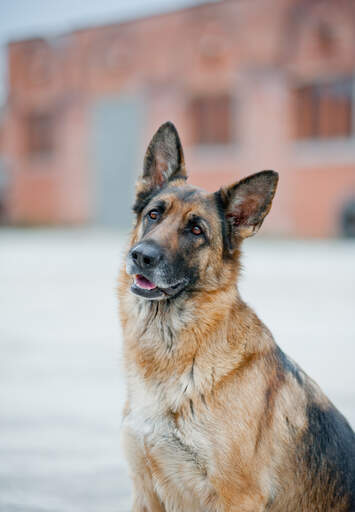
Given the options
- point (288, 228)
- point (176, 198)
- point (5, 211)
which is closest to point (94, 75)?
point (5, 211)

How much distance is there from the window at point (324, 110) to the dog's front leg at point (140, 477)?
16.3 meters

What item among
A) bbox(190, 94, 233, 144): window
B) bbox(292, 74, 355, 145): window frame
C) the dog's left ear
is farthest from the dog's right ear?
bbox(190, 94, 233, 144): window

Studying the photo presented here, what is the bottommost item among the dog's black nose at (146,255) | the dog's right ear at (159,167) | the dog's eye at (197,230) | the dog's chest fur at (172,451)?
the dog's chest fur at (172,451)

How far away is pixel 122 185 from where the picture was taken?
2234 centimetres

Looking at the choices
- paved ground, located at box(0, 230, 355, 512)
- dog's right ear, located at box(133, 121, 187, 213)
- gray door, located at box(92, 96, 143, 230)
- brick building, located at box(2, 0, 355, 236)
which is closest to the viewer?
dog's right ear, located at box(133, 121, 187, 213)

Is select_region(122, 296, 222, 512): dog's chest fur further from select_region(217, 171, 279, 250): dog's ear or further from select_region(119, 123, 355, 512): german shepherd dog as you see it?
select_region(217, 171, 279, 250): dog's ear

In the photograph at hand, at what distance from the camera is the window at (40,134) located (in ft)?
79.5

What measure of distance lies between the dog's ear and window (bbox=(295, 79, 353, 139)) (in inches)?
609

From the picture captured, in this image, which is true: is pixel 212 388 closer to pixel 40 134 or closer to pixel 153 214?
pixel 153 214

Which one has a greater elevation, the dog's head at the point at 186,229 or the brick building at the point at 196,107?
the brick building at the point at 196,107

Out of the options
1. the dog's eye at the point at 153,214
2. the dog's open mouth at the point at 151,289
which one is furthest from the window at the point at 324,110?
the dog's open mouth at the point at 151,289

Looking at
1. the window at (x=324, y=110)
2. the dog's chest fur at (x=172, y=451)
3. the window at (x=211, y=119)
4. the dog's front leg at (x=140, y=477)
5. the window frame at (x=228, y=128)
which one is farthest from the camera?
the window at (x=211, y=119)

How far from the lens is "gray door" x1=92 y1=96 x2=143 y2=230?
21.8 metres

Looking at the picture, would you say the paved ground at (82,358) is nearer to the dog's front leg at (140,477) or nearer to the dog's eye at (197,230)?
the dog's front leg at (140,477)
